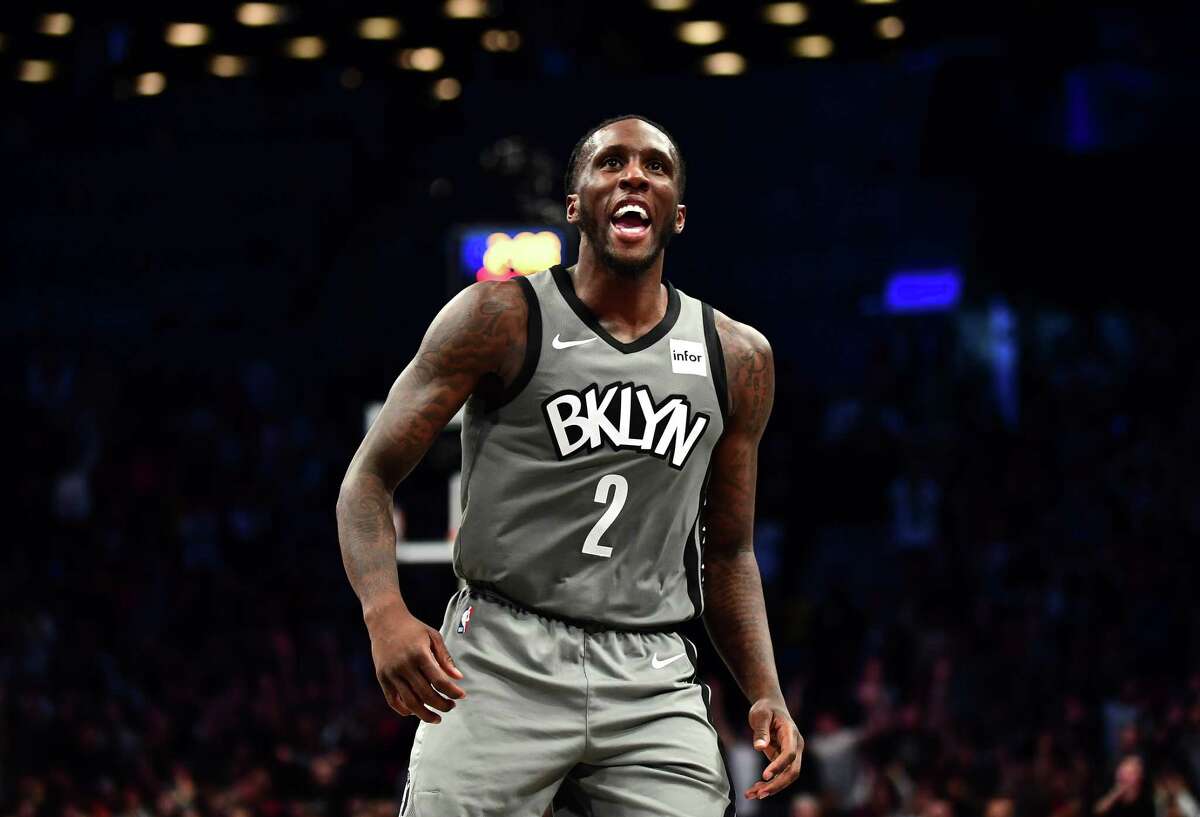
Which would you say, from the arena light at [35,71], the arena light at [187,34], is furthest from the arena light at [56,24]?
the arena light at [187,34]

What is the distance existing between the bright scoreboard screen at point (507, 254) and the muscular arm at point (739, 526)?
15.9ft

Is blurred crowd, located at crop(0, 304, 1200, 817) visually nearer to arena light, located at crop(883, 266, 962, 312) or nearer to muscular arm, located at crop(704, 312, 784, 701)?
arena light, located at crop(883, 266, 962, 312)

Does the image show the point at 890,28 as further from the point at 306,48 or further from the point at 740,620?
the point at 740,620

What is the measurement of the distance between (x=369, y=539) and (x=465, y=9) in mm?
12633

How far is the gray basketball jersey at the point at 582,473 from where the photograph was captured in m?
3.31

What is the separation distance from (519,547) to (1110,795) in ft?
19.8

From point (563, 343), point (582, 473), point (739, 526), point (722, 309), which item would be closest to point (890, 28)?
point (722, 309)

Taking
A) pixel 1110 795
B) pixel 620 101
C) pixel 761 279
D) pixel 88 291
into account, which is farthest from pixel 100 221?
pixel 1110 795

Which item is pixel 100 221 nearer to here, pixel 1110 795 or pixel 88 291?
pixel 88 291

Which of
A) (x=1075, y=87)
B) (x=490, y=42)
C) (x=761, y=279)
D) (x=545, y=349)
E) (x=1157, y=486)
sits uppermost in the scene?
(x=490, y=42)

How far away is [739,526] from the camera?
367 centimetres

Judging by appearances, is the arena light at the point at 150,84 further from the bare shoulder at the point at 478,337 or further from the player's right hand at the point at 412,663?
the player's right hand at the point at 412,663

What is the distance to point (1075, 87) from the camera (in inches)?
585

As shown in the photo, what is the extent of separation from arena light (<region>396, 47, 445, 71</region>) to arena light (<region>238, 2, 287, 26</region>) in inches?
55.3
